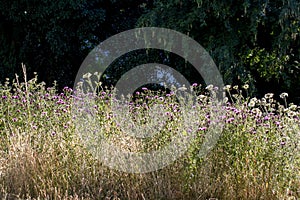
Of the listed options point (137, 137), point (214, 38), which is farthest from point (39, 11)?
point (137, 137)

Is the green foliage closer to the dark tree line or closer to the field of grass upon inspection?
the dark tree line

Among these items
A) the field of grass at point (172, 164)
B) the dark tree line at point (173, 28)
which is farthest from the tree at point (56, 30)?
the field of grass at point (172, 164)

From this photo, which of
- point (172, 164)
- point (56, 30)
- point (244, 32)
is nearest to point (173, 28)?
point (244, 32)

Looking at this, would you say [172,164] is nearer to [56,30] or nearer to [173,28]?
[173,28]

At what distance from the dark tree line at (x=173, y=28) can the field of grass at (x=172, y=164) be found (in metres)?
4.09

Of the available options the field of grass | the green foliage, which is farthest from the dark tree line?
the field of grass

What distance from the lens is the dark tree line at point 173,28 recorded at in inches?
307

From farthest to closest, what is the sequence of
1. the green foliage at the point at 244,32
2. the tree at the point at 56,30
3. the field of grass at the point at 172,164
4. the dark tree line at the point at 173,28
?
the tree at the point at 56,30, the dark tree line at the point at 173,28, the green foliage at the point at 244,32, the field of grass at the point at 172,164

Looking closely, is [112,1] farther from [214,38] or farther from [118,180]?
[118,180]

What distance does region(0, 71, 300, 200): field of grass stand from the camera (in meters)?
3.31

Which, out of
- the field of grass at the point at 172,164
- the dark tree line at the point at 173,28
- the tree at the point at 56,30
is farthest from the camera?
the tree at the point at 56,30

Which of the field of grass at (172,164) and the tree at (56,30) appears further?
the tree at (56,30)

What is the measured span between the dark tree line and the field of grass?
4.09 meters

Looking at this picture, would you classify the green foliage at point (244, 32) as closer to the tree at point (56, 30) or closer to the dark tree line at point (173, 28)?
the dark tree line at point (173, 28)
